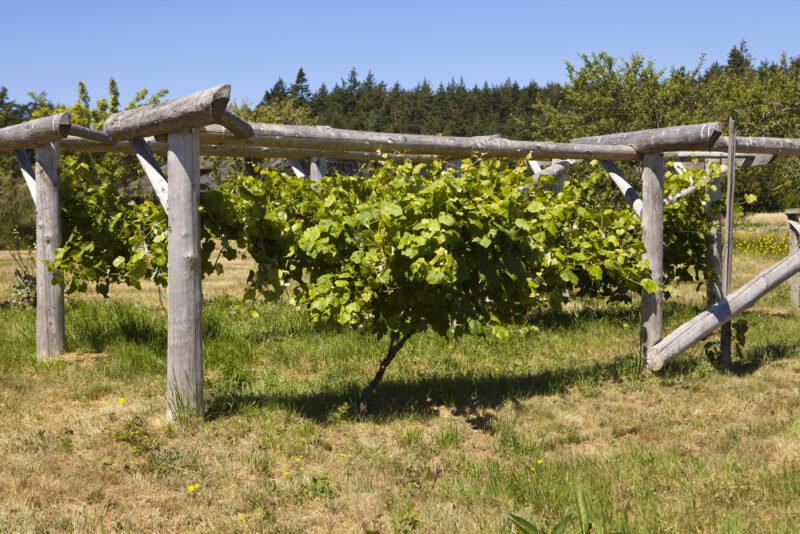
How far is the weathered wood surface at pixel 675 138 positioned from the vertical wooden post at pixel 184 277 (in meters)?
3.88

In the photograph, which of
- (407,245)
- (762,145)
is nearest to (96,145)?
(407,245)

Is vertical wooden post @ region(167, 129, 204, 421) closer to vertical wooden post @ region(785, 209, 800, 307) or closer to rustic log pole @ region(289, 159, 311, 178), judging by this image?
rustic log pole @ region(289, 159, 311, 178)

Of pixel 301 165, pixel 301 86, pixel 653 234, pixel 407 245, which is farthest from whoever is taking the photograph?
pixel 301 86

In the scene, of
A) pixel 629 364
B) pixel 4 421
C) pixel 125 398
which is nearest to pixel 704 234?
pixel 629 364

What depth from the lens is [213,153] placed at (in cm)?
672

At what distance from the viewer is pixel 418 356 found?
6406mm

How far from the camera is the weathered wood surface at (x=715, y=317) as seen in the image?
18.2 feet

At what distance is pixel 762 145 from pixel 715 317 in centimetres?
202

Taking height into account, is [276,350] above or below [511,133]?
below

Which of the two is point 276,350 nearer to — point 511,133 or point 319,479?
point 319,479

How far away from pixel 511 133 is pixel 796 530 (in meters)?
64.6

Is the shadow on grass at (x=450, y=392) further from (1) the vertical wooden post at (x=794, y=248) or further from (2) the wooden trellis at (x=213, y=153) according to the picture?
(1) the vertical wooden post at (x=794, y=248)

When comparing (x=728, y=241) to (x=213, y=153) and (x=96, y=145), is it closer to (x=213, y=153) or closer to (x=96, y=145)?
(x=213, y=153)

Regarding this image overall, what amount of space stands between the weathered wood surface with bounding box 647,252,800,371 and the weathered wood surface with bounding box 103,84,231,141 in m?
4.08
